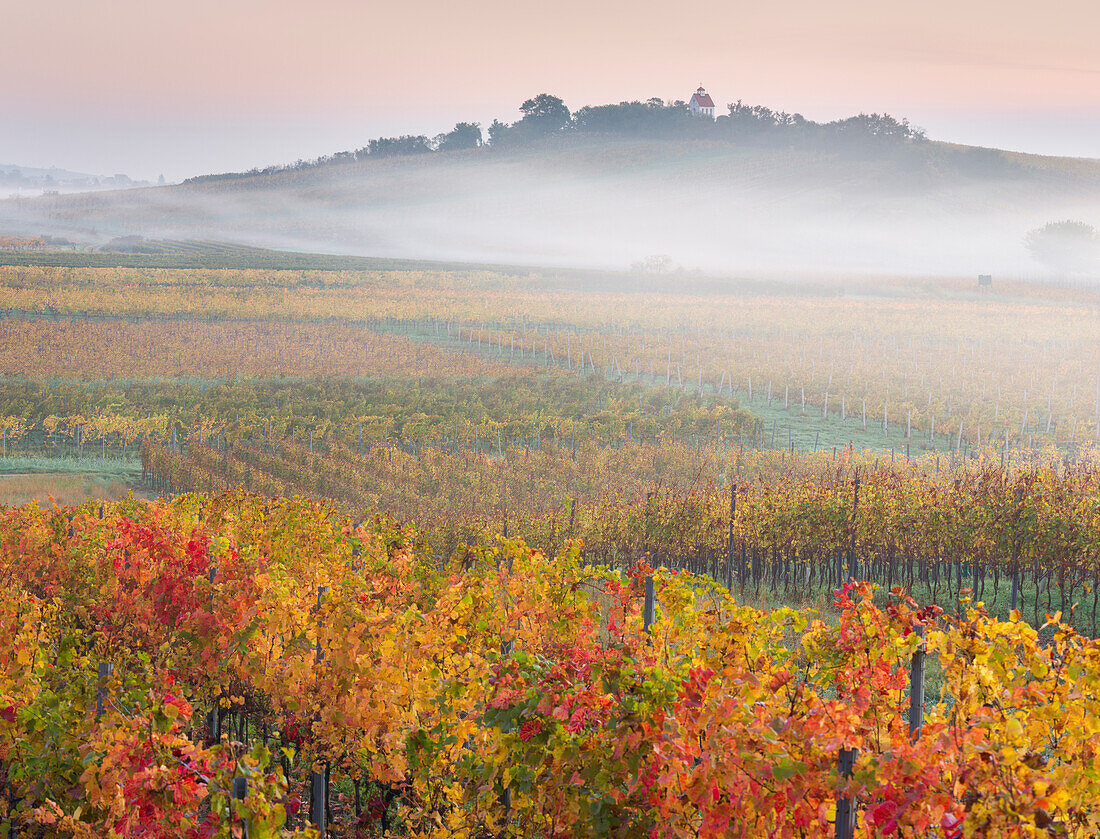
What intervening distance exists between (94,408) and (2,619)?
3236 centimetres

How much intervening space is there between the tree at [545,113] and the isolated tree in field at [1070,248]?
9769 cm

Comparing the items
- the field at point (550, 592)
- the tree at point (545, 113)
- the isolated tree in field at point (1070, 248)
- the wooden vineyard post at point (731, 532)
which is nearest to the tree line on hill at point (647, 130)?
the tree at point (545, 113)

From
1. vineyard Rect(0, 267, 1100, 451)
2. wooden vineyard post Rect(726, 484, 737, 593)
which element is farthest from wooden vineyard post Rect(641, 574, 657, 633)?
vineyard Rect(0, 267, 1100, 451)

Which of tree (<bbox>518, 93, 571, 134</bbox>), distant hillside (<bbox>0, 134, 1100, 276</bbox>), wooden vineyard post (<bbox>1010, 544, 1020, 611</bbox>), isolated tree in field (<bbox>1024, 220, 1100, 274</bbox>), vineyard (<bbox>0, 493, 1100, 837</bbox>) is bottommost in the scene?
wooden vineyard post (<bbox>1010, 544, 1020, 611</bbox>)

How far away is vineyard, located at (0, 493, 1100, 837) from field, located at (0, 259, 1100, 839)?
31 millimetres

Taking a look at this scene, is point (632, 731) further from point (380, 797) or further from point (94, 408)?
point (94, 408)

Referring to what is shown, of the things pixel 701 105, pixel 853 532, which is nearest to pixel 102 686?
pixel 853 532

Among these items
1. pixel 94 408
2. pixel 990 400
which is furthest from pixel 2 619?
pixel 990 400

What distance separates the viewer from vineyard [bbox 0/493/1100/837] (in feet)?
13.8

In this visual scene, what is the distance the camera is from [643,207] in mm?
155250

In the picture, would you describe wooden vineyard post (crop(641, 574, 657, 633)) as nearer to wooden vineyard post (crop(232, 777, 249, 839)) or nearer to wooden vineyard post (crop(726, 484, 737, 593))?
wooden vineyard post (crop(232, 777, 249, 839))

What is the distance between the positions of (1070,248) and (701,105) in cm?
8570

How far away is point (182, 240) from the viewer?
133875 mm

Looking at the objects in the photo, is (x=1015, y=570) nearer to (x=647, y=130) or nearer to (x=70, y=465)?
(x=70, y=465)
